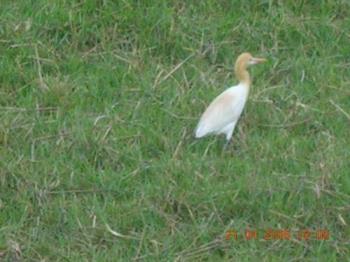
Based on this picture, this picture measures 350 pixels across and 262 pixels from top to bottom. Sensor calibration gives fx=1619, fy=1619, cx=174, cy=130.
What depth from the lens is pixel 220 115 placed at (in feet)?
26.6

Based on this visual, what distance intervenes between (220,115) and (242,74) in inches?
13.1

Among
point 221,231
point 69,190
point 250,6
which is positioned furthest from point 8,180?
point 250,6

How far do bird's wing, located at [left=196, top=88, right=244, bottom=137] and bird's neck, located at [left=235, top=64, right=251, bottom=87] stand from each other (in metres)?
0.15

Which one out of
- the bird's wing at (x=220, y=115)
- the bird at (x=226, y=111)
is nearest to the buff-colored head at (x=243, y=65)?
the bird at (x=226, y=111)

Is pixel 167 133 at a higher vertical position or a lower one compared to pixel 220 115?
lower

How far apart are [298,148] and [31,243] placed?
60.0 inches

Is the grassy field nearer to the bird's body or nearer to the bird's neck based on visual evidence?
the bird's body
